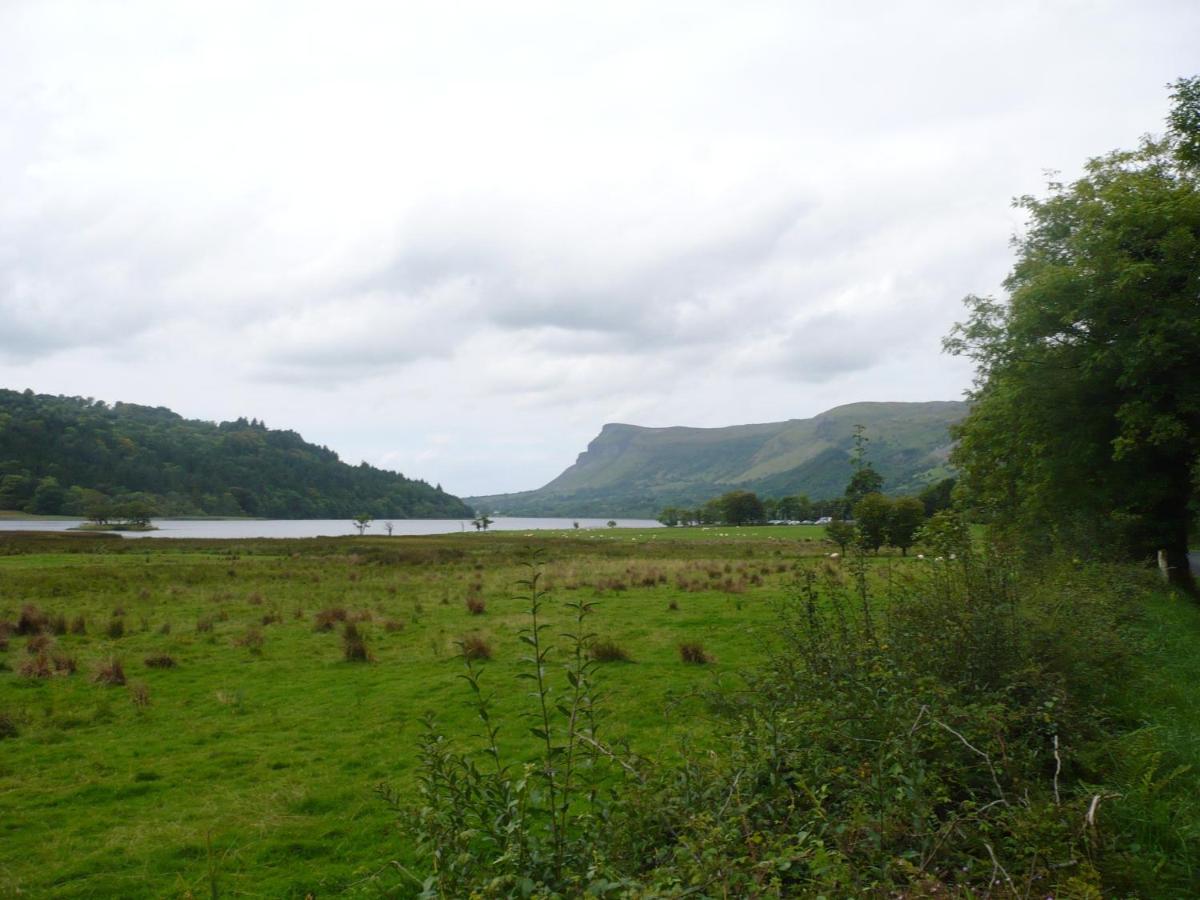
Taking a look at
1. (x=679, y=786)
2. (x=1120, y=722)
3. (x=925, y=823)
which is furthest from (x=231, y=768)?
(x=1120, y=722)

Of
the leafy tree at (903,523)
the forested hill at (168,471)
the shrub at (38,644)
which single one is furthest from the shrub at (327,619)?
the forested hill at (168,471)

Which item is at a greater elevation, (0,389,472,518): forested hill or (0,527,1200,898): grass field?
(0,389,472,518): forested hill

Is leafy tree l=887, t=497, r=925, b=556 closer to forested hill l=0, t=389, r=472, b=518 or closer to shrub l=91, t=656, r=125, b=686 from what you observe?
shrub l=91, t=656, r=125, b=686

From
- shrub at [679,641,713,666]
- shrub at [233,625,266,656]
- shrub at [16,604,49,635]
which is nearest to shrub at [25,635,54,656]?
shrub at [16,604,49,635]

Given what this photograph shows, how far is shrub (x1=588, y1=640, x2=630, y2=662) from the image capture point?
13094 millimetres

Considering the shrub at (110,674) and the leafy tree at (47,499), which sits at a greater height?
the leafy tree at (47,499)

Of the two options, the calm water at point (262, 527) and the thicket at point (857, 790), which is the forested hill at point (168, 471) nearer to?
the calm water at point (262, 527)

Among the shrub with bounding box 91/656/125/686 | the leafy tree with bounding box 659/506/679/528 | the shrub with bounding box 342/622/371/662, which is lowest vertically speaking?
the leafy tree with bounding box 659/506/679/528

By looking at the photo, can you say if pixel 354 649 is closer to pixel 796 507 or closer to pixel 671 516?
pixel 796 507

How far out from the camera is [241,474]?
163500 millimetres

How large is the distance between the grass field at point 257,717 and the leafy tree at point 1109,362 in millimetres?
8294

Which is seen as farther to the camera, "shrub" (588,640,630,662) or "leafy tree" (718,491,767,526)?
"leafy tree" (718,491,767,526)

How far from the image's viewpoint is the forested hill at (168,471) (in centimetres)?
12498

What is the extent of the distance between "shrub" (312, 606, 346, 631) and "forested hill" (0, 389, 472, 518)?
372 ft
